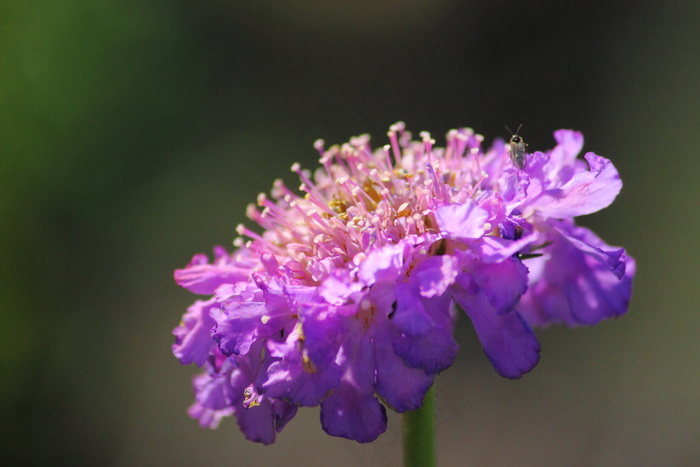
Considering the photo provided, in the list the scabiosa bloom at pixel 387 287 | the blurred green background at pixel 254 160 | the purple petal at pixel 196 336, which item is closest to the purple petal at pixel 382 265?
the scabiosa bloom at pixel 387 287

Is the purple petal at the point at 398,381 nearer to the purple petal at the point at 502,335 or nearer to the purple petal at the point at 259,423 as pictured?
Result: the purple petal at the point at 502,335

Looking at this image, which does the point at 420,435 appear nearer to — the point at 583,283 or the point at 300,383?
the point at 300,383

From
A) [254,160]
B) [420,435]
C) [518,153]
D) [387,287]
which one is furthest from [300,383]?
[254,160]

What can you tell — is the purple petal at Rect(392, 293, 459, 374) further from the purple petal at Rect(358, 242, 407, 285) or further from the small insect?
the small insect

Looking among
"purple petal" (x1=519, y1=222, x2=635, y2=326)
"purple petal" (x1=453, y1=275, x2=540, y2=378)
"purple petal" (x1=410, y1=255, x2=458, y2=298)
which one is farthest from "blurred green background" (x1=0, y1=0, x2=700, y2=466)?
"purple petal" (x1=410, y1=255, x2=458, y2=298)

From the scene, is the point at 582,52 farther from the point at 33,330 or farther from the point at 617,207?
the point at 33,330
